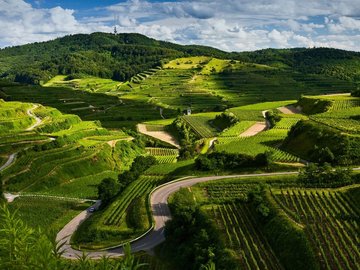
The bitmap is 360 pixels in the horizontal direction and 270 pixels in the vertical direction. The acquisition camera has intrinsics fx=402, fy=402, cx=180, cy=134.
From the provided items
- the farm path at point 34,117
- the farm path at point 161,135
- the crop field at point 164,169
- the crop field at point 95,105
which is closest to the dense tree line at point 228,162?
the crop field at point 164,169

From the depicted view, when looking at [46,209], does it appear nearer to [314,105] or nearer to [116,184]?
[116,184]

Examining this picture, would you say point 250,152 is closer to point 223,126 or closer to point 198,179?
point 198,179

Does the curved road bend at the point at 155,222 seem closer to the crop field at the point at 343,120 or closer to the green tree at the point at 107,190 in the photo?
the green tree at the point at 107,190

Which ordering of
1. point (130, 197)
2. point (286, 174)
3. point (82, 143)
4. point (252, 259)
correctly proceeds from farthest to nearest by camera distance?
point (82, 143), point (130, 197), point (286, 174), point (252, 259)

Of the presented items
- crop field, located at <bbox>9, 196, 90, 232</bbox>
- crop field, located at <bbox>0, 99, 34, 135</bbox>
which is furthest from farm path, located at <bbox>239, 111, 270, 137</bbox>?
crop field, located at <bbox>0, 99, 34, 135</bbox>

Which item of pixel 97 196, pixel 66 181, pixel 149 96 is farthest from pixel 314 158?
pixel 149 96

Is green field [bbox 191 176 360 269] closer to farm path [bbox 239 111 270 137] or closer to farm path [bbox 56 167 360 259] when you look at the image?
farm path [bbox 56 167 360 259]

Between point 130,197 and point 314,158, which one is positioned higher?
point 314,158
